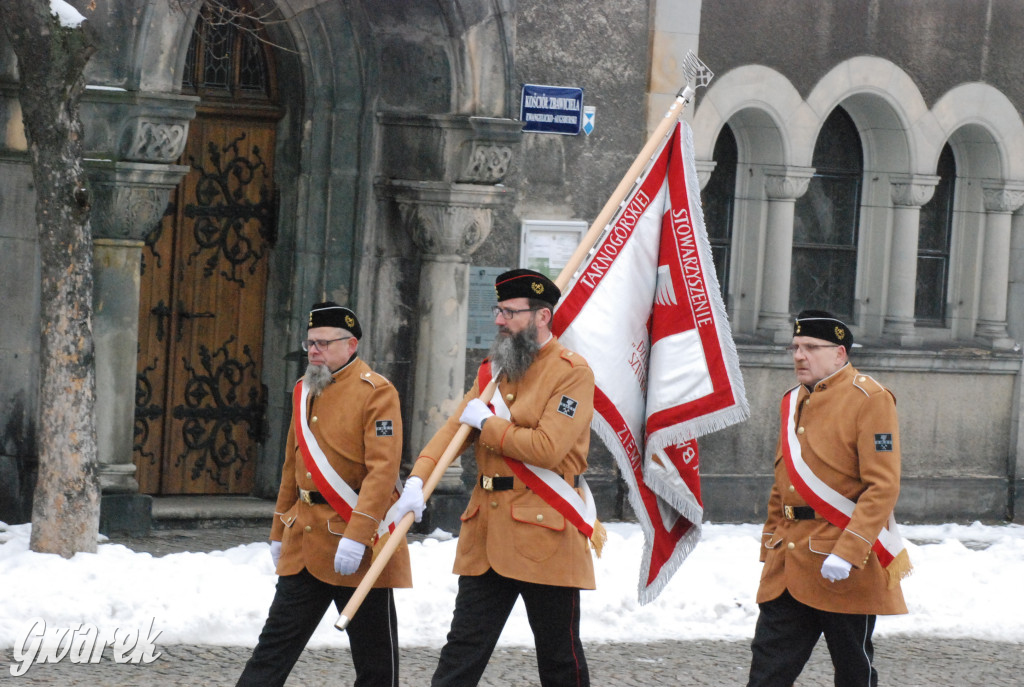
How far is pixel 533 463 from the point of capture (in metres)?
6.36

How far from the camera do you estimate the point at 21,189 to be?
35.0ft

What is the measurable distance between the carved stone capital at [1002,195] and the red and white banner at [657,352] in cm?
786

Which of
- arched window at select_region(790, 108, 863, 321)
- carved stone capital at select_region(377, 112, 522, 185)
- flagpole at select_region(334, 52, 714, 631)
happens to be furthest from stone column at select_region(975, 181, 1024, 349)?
flagpole at select_region(334, 52, 714, 631)

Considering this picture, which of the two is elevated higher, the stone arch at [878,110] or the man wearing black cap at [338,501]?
the stone arch at [878,110]

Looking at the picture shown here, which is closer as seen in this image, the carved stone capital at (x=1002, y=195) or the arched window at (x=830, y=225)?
the arched window at (x=830, y=225)

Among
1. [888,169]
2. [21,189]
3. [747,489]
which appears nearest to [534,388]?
[21,189]

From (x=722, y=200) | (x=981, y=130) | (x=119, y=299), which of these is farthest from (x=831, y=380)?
(x=981, y=130)

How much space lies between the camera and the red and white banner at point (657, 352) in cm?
738

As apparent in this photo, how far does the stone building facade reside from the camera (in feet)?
35.4

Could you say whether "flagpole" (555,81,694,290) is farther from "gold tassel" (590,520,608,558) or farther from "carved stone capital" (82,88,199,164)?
"carved stone capital" (82,88,199,164)

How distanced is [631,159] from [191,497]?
4.01m

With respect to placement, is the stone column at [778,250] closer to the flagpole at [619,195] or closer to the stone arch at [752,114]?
the stone arch at [752,114]

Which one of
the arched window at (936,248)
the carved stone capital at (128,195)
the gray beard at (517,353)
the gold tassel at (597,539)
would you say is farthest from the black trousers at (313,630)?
the arched window at (936,248)

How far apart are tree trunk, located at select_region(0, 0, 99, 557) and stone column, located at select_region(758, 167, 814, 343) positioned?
6.09m
